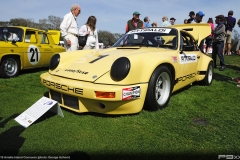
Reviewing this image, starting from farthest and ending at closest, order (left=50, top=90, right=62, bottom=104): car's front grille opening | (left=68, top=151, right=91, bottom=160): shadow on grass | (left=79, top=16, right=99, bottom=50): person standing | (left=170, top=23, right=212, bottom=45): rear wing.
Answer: (left=79, top=16, right=99, bottom=50): person standing, (left=170, top=23, right=212, bottom=45): rear wing, (left=50, top=90, right=62, bottom=104): car's front grille opening, (left=68, top=151, right=91, bottom=160): shadow on grass

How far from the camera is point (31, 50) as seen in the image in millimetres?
5551

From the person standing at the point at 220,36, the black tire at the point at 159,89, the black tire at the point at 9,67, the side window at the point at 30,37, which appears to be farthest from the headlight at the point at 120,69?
the person standing at the point at 220,36

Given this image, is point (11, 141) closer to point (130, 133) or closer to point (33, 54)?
point (130, 133)

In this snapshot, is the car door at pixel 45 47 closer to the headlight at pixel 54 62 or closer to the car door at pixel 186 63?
the headlight at pixel 54 62

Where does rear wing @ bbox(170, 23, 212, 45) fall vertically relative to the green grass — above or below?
above

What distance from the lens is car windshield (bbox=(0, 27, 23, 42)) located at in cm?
529

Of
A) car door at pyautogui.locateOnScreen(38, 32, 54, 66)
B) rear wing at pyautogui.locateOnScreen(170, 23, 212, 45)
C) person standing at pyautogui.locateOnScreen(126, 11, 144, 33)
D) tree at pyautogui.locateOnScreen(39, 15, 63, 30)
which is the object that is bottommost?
car door at pyautogui.locateOnScreen(38, 32, 54, 66)

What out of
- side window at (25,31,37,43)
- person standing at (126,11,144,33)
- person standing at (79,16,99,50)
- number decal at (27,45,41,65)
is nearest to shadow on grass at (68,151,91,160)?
person standing at (79,16,99,50)

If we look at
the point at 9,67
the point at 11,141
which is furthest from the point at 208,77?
the point at 9,67

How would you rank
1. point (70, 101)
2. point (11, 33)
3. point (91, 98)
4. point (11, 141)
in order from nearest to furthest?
point (11, 141) → point (91, 98) → point (70, 101) → point (11, 33)

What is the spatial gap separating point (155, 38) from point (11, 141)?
2.69 meters

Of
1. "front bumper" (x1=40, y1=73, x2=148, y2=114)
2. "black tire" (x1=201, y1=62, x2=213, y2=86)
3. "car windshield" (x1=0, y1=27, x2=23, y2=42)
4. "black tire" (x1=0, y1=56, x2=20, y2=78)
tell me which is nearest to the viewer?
"front bumper" (x1=40, y1=73, x2=148, y2=114)

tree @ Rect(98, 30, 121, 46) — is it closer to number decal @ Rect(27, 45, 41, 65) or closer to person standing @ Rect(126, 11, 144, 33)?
person standing @ Rect(126, 11, 144, 33)

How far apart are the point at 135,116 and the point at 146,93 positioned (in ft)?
1.08
